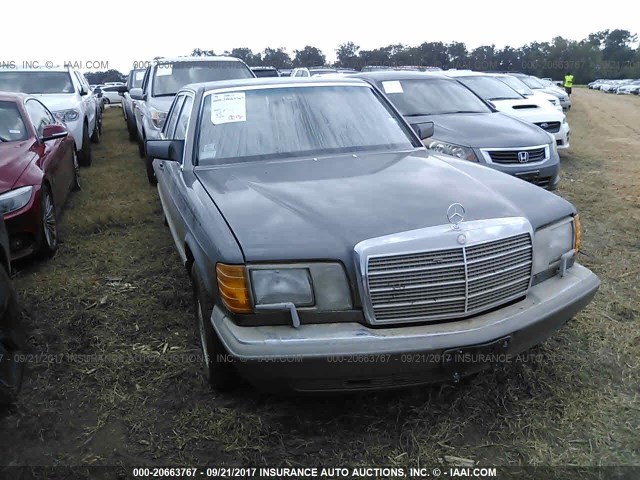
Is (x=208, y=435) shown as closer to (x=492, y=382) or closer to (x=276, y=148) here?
(x=492, y=382)

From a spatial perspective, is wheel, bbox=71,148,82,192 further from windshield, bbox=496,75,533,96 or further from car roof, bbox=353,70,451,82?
windshield, bbox=496,75,533,96

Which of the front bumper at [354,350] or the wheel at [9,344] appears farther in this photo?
the wheel at [9,344]

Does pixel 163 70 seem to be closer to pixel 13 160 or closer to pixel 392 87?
pixel 392 87

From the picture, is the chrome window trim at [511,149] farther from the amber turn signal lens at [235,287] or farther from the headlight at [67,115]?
the headlight at [67,115]

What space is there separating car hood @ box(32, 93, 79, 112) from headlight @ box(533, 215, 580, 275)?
838cm

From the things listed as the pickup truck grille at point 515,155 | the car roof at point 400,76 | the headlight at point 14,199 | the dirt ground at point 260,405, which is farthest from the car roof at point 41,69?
the pickup truck grille at point 515,155

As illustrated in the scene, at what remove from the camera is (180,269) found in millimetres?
4809

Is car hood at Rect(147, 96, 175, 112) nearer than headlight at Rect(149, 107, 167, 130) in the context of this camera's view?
No

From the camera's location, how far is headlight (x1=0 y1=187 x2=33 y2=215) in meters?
4.34

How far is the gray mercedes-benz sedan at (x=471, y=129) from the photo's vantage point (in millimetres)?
6266

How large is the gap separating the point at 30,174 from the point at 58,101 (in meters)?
5.12

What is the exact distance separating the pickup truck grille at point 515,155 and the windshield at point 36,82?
299 inches

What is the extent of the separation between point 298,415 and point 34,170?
138 inches

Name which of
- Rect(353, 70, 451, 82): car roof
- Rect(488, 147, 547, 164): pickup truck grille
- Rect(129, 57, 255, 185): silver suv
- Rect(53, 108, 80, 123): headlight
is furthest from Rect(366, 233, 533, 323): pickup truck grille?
Rect(53, 108, 80, 123): headlight
